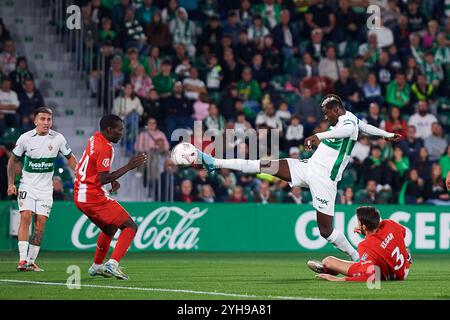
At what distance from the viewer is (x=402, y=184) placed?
23.8m

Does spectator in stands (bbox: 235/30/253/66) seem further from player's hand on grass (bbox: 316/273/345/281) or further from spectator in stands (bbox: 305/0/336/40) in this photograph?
player's hand on grass (bbox: 316/273/345/281)

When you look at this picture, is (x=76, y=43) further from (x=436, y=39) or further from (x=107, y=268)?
(x=107, y=268)

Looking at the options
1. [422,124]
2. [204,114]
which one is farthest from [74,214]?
[422,124]

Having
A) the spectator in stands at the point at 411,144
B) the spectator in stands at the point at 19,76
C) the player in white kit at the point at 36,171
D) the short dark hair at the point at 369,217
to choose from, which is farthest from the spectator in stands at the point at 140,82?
the short dark hair at the point at 369,217

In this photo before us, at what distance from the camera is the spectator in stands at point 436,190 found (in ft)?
77.3

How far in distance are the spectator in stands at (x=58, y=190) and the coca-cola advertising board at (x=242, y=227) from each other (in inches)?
29.4

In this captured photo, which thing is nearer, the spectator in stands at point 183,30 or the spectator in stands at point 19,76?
the spectator in stands at point 19,76

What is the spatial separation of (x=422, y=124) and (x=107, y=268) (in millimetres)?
13902

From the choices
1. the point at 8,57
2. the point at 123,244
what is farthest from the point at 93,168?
the point at 8,57

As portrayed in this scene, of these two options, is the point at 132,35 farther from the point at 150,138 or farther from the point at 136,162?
the point at 136,162

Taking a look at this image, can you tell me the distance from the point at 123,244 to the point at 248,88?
12.4 metres

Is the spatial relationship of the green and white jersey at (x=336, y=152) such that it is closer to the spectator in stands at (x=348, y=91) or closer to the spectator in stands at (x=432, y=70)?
the spectator in stands at (x=348, y=91)

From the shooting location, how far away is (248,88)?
25312mm

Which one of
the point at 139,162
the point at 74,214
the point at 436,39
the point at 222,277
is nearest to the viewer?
the point at 139,162
